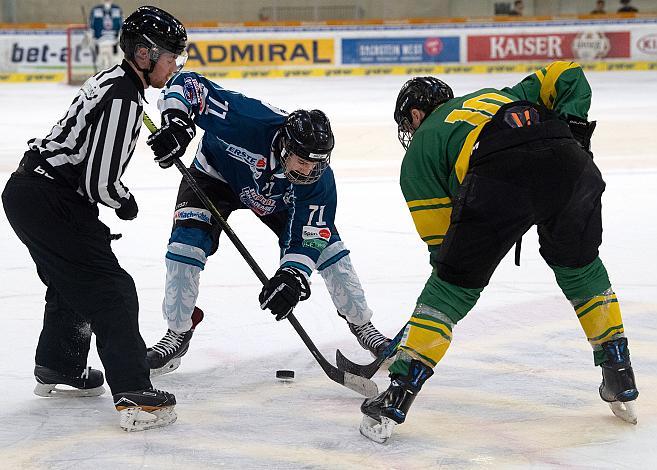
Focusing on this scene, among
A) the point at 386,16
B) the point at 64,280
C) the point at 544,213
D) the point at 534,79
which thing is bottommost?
the point at 386,16

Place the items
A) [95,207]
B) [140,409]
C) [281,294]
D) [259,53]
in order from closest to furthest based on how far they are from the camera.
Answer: [140,409], [95,207], [281,294], [259,53]

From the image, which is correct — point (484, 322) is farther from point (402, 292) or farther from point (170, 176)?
point (170, 176)

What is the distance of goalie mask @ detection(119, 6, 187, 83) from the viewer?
9.25 feet

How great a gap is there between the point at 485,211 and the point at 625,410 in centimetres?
74

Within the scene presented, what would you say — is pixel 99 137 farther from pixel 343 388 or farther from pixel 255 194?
pixel 343 388

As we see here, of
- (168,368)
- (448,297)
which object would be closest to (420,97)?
(448,297)

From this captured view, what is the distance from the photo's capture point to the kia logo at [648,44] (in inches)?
604

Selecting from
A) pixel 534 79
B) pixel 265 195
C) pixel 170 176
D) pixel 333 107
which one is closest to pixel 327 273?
pixel 265 195

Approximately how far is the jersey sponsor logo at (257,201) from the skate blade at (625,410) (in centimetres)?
123

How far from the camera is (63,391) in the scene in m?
3.11

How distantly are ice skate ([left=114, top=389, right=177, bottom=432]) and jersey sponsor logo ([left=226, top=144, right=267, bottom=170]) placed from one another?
817 mm

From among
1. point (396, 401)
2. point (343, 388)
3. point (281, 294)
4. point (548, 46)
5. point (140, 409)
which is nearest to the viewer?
point (396, 401)

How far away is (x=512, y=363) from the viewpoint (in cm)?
339

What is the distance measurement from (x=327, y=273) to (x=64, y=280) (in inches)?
38.5
